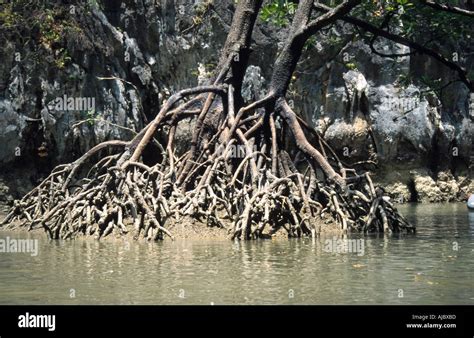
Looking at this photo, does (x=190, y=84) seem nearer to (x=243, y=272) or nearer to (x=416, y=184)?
(x=416, y=184)

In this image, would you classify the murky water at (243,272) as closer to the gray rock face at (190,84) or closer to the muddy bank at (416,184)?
the gray rock face at (190,84)

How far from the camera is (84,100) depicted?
2391 cm

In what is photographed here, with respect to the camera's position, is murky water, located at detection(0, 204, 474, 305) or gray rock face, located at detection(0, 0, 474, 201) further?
gray rock face, located at detection(0, 0, 474, 201)

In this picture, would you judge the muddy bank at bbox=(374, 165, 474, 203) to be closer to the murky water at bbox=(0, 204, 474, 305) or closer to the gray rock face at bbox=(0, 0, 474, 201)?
the gray rock face at bbox=(0, 0, 474, 201)

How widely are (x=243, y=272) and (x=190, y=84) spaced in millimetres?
16932

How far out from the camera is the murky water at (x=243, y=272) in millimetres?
8758

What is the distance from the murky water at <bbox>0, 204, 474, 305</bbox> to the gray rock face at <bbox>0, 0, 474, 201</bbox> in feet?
32.4

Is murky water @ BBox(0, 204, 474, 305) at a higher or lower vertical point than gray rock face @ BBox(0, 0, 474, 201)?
lower

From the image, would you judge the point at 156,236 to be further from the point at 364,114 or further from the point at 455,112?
the point at 455,112

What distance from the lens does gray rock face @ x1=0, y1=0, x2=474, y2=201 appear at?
23.6 meters


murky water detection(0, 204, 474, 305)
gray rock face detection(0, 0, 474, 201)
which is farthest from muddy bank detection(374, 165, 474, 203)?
murky water detection(0, 204, 474, 305)

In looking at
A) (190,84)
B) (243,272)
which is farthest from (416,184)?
(243,272)

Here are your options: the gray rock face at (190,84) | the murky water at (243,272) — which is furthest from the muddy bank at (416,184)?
the murky water at (243,272)

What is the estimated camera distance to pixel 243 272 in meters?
10.4
